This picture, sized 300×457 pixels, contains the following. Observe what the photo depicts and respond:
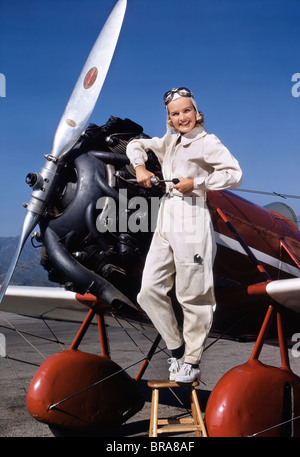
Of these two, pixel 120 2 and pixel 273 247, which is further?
pixel 273 247

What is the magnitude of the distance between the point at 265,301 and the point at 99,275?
164 centimetres

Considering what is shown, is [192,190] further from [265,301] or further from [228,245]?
[265,301]

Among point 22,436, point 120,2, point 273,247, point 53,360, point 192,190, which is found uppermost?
point 120,2

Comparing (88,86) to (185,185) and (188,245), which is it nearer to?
(185,185)

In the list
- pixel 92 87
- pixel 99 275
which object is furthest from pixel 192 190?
pixel 92 87

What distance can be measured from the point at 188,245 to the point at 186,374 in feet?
2.79

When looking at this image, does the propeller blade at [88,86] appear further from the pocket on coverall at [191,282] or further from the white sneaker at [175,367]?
the white sneaker at [175,367]

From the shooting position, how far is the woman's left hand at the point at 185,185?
3252 millimetres

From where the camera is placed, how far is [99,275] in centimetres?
359

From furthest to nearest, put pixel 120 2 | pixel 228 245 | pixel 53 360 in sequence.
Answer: pixel 53 360, pixel 228 245, pixel 120 2

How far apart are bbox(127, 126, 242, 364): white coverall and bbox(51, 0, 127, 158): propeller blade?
49 cm
